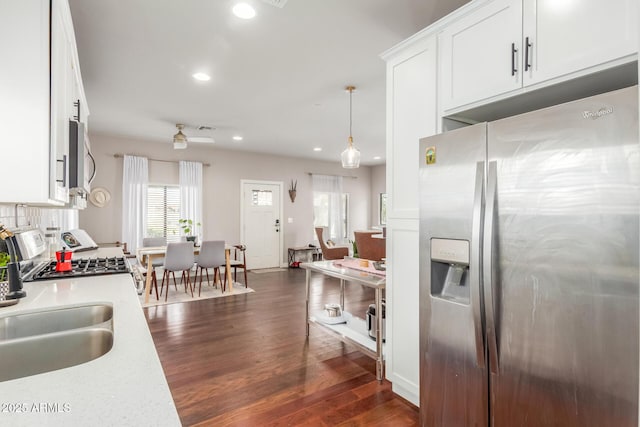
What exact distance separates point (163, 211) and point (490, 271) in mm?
6396

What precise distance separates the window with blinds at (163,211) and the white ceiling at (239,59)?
164 centimetres

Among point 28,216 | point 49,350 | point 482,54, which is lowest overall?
point 49,350

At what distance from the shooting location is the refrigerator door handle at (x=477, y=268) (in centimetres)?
145

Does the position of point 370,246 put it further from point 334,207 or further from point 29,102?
point 29,102

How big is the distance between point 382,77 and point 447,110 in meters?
Answer: 1.64

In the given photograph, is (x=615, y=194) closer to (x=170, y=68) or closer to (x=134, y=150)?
(x=170, y=68)

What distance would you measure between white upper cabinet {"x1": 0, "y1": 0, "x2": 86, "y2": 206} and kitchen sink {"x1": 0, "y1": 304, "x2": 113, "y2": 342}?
0.50 meters

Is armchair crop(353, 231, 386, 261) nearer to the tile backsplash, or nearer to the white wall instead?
the white wall

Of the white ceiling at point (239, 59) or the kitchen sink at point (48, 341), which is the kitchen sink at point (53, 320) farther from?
the white ceiling at point (239, 59)

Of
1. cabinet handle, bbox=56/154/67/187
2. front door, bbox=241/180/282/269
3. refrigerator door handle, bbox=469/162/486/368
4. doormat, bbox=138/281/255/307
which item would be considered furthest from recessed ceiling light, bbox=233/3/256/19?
front door, bbox=241/180/282/269

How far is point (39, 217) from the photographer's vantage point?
2949 mm

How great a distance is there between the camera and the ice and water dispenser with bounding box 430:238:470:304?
1.60 m

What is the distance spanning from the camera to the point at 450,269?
1742 millimetres

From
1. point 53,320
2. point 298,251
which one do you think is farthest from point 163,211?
point 53,320
